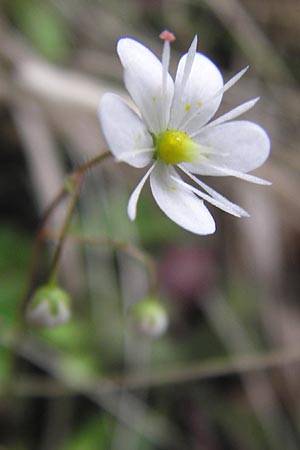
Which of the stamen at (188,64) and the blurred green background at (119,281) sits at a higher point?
the stamen at (188,64)

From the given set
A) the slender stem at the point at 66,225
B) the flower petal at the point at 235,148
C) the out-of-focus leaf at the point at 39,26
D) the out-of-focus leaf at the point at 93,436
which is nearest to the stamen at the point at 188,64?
the flower petal at the point at 235,148

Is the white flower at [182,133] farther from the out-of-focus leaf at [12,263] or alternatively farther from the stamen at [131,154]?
the out-of-focus leaf at [12,263]

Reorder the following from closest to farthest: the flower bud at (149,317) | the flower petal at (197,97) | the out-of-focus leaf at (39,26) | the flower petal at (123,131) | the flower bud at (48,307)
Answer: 1. the flower petal at (123,131)
2. the flower petal at (197,97)
3. the flower bud at (48,307)
4. the flower bud at (149,317)
5. the out-of-focus leaf at (39,26)

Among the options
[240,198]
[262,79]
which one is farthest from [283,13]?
[240,198]

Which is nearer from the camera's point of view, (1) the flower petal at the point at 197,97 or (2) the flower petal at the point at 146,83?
(2) the flower petal at the point at 146,83

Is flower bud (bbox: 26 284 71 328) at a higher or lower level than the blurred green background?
higher

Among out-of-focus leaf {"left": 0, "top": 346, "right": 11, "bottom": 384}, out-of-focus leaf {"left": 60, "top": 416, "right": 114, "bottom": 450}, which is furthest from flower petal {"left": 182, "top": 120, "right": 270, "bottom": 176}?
out-of-focus leaf {"left": 60, "top": 416, "right": 114, "bottom": 450}

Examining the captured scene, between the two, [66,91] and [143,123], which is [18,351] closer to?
[66,91]

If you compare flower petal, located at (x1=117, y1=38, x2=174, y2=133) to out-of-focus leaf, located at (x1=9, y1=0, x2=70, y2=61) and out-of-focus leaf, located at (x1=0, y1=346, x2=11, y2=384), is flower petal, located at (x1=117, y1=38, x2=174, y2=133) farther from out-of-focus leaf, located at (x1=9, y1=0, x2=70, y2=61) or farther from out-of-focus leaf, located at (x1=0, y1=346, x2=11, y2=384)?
out-of-focus leaf, located at (x1=9, y1=0, x2=70, y2=61)
